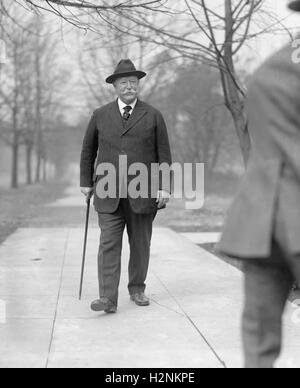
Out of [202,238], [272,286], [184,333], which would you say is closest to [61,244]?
[202,238]

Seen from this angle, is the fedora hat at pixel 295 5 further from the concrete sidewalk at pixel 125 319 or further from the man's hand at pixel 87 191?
the man's hand at pixel 87 191

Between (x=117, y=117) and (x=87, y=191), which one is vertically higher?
(x=117, y=117)

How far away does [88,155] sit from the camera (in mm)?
5641

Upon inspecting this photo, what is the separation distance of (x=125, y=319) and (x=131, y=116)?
1.68 m

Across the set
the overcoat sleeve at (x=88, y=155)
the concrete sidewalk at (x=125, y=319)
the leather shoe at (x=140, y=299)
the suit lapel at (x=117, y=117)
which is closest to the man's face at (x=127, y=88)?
the suit lapel at (x=117, y=117)

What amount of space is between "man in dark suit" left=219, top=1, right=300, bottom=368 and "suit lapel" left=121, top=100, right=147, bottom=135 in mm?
2967

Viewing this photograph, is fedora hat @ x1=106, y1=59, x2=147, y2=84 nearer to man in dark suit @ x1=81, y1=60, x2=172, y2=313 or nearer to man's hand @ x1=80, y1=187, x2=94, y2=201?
man in dark suit @ x1=81, y1=60, x2=172, y2=313

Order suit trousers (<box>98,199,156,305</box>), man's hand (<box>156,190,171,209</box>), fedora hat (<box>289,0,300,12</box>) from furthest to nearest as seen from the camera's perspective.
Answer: man's hand (<box>156,190,171,209</box>) < suit trousers (<box>98,199,156,305</box>) < fedora hat (<box>289,0,300,12</box>)

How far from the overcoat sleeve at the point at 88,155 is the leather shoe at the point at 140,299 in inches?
40.8

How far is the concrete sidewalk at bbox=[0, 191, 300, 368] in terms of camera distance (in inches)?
159

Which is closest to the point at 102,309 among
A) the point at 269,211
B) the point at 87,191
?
the point at 87,191

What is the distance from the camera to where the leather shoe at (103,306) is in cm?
516

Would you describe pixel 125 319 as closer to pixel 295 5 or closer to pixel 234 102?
pixel 295 5

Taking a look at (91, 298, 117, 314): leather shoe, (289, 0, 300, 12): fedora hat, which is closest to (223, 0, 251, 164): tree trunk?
(91, 298, 117, 314): leather shoe
